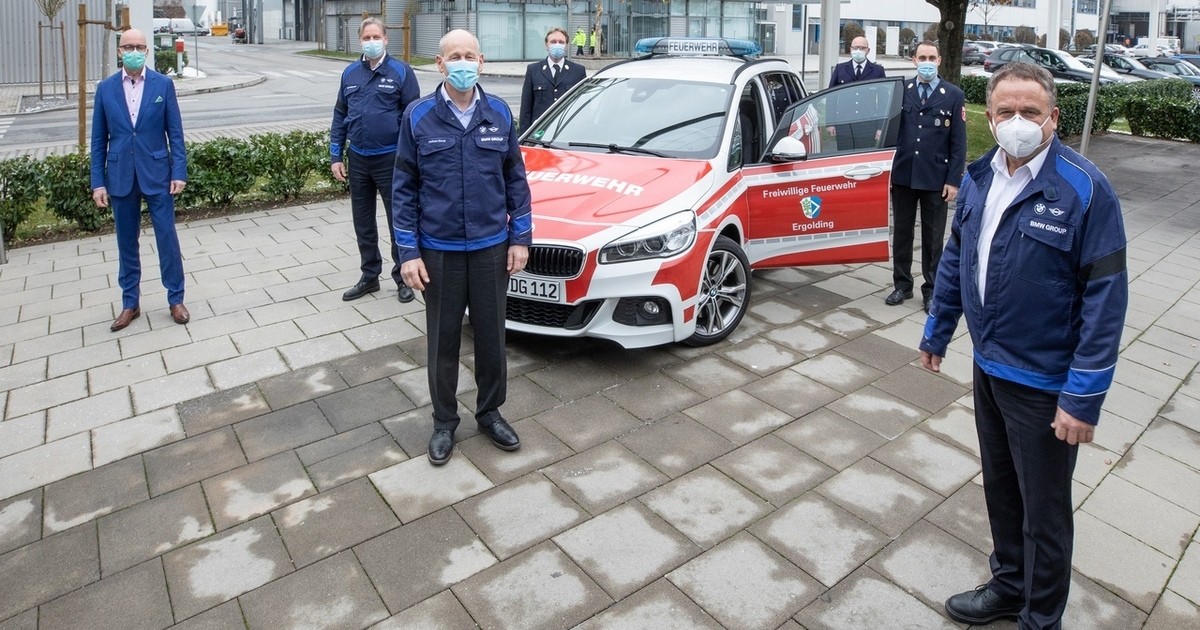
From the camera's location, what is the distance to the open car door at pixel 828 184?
6324mm

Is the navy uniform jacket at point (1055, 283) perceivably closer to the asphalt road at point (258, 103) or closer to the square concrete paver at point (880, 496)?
the square concrete paver at point (880, 496)

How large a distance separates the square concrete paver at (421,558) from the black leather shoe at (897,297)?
4.15 meters

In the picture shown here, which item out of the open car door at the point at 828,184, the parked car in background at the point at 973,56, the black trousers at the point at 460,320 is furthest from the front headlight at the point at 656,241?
the parked car in background at the point at 973,56

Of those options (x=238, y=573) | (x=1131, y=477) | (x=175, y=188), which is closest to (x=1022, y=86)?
(x=1131, y=477)

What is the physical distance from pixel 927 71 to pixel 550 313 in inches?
131

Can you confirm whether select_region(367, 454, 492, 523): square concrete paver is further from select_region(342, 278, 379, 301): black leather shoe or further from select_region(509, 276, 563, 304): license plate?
select_region(342, 278, 379, 301): black leather shoe

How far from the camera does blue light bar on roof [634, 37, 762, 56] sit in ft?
28.3

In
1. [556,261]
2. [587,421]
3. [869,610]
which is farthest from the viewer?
[556,261]

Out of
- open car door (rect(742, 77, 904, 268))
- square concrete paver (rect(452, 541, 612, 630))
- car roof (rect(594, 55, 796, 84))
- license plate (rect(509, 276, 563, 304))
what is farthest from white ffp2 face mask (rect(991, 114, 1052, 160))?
car roof (rect(594, 55, 796, 84))

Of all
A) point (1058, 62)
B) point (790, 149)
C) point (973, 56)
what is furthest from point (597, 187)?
point (973, 56)

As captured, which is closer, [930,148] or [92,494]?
[92,494]

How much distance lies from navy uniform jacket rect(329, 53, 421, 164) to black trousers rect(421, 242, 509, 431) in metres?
2.36

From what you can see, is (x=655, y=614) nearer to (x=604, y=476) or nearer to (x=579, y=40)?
(x=604, y=476)

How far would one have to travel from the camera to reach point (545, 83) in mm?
8633
